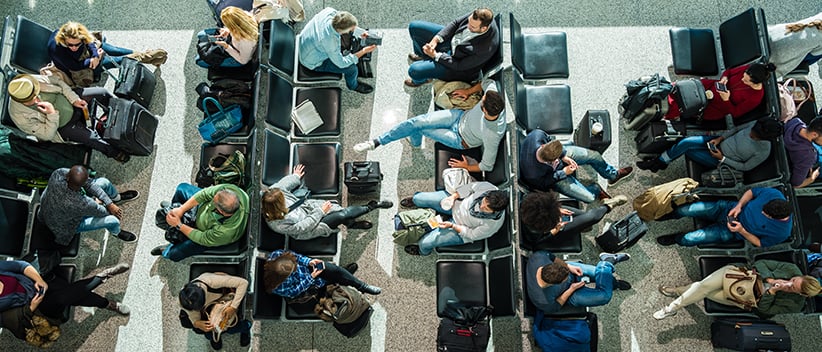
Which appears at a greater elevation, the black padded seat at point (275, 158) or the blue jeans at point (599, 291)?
the black padded seat at point (275, 158)

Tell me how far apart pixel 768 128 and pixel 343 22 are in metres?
3.67

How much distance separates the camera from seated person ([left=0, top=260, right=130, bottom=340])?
4.21 meters

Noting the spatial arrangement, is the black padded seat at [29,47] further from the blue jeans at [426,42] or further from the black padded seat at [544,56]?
the black padded seat at [544,56]

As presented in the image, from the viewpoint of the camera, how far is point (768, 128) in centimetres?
424

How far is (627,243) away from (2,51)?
5.96 meters

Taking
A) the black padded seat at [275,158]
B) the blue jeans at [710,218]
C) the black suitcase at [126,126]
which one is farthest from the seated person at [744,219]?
the black suitcase at [126,126]

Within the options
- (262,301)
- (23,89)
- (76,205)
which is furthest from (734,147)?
(23,89)

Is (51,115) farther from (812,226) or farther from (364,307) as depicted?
(812,226)

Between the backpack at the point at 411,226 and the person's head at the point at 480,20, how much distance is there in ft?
5.43

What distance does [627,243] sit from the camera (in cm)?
472

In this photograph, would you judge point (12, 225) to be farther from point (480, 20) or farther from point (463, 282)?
point (480, 20)

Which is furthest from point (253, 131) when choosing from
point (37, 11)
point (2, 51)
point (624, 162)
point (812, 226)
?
point (812, 226)

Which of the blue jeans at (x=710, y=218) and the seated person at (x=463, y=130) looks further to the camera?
the blue jeans at (x=710, y=218)

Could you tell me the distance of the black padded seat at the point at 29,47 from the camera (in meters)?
4.74
